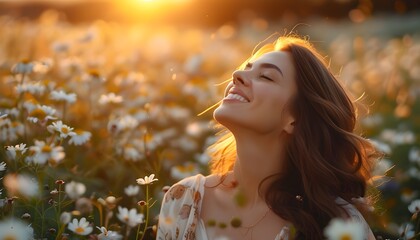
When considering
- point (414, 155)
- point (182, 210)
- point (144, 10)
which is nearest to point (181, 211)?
point (182, 210)

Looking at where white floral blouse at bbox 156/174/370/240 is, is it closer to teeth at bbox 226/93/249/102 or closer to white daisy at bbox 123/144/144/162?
teeth at bbox 226/93/249/102

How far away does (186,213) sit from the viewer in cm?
242

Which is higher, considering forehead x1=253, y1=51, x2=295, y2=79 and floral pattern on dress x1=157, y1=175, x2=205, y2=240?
forehead x1=253, y1=51, x2=295, y2=79

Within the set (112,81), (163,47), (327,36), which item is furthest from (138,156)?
(327,36)

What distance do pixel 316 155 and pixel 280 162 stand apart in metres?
0.13

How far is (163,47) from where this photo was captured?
22.2ft

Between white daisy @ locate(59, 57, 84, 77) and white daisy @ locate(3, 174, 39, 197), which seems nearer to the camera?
white daisy @ locate(3, 174, 39, 197)

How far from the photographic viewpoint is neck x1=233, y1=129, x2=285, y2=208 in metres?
2.35

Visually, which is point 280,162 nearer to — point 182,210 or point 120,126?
point 182,210

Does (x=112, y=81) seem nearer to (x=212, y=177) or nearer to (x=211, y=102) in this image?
(x=211, y=102)

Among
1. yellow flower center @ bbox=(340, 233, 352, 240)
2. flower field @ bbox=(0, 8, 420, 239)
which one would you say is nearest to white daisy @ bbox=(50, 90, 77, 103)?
flower field @ bbox=(0, 8, 420, 239)

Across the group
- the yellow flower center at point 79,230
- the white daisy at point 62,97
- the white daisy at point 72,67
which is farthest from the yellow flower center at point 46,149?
the white daisy at point 72,67

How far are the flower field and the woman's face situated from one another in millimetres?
353

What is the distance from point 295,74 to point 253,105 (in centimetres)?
25
